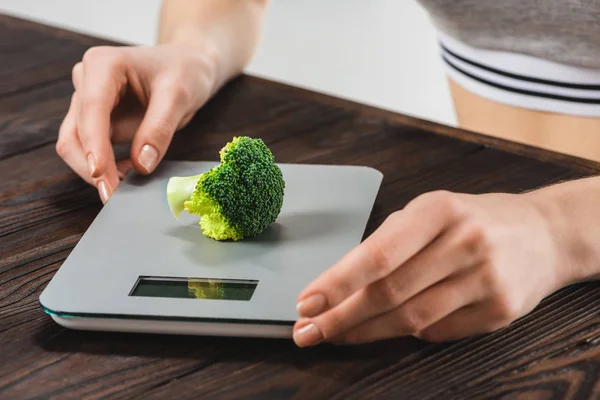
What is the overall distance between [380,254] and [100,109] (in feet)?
1.81

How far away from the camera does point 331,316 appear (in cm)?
68

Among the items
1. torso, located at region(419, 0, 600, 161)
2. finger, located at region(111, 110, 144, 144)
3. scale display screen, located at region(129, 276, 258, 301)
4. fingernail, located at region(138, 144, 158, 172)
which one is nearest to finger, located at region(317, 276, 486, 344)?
scale display screen, located at region(129, 276, 258, 301)

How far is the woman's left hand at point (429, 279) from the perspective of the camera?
2.19ft

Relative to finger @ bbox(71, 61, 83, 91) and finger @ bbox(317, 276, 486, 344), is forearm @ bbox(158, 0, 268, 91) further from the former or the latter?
finger @ bbox(317, 276, 486, 344)

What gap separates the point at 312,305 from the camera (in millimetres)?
673

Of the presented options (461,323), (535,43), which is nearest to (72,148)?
(461,323)

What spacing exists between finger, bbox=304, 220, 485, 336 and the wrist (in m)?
0.12

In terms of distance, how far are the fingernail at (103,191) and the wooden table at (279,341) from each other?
0.02m

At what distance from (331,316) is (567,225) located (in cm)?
26

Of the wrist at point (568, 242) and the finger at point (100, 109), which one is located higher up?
the wrist at point (568, 242)

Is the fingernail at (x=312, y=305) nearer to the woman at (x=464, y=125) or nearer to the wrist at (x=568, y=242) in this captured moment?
the woman at (x=464, y=125)

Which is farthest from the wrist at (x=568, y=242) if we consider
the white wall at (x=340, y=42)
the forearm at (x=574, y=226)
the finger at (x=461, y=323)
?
the white wall at (x=340, y=42)

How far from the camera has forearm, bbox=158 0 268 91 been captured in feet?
4.32

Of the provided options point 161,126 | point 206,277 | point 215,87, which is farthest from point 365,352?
point 215,87
